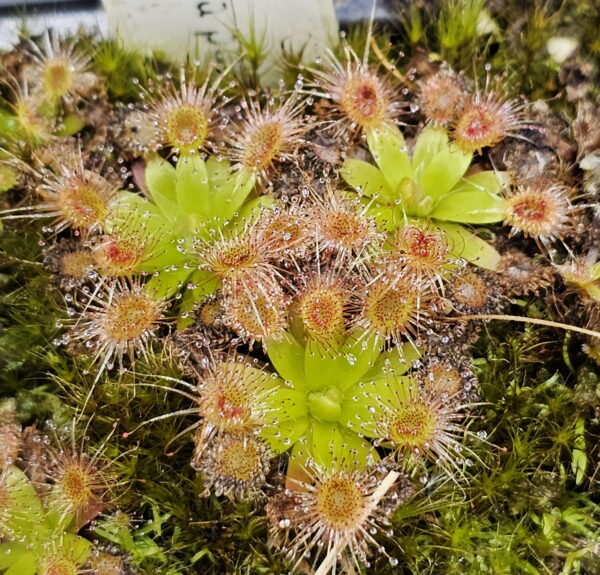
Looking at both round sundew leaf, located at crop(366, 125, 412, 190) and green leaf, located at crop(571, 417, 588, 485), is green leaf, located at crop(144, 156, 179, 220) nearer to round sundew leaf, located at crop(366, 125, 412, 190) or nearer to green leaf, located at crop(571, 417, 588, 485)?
round sundew leaf, located at crop(366, 125, 412, 190)

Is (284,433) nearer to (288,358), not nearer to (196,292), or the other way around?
(288,358)

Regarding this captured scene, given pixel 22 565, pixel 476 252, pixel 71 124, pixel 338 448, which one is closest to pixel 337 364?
pixel 338 448

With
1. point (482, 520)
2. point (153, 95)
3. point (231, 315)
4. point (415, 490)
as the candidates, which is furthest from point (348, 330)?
point (153, 95)

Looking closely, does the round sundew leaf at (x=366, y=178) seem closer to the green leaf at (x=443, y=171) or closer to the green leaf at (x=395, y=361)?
the green leaf at (x=443, y=171)

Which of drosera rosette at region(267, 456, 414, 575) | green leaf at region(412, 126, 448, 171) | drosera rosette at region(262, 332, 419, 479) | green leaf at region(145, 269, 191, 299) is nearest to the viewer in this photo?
drosera rosette at region(267, 456, 414, 575)

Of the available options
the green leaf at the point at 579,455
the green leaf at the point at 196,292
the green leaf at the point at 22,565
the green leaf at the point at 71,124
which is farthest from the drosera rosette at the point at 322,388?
the green leaf at the point at 71,124

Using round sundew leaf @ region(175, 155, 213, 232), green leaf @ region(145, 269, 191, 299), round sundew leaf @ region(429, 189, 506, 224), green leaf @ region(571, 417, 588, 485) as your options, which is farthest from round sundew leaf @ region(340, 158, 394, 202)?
green leaf @ region(571, 417, 588, 485)
